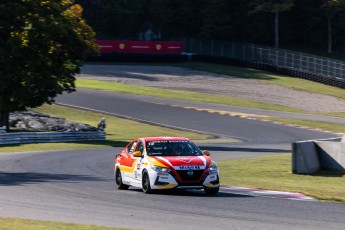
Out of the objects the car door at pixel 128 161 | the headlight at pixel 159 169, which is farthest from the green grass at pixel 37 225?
the car door at pixel 128 161

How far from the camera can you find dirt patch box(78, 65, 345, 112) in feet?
232

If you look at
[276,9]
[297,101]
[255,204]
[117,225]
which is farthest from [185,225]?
[276,9]

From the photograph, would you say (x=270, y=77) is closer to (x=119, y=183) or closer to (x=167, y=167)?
(x=119, y=183)

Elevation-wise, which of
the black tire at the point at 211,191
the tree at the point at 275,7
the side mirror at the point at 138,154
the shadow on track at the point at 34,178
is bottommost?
the shadow on track at the point at 34,178


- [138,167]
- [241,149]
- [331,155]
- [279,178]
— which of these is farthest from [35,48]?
[138,167]

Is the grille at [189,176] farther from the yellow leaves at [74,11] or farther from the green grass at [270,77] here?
the green grass at [270,77]

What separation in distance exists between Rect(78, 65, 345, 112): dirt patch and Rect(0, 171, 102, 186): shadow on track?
44.8 metres

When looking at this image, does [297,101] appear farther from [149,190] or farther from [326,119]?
[149,190]

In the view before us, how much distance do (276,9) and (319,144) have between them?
66870mm

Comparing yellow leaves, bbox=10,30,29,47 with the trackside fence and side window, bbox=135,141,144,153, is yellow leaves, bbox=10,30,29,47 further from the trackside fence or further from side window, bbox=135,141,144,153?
the trackside fence

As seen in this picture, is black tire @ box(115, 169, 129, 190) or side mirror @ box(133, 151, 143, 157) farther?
black tire @ box(115, 169, 129, 190)

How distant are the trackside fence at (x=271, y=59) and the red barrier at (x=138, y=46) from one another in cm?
316

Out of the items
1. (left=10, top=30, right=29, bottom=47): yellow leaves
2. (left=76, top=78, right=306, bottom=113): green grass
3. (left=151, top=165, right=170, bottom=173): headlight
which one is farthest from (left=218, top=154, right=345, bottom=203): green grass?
(left=76, top=78, right=306, bottom=113): green grass

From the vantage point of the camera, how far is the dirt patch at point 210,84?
70625 mm
